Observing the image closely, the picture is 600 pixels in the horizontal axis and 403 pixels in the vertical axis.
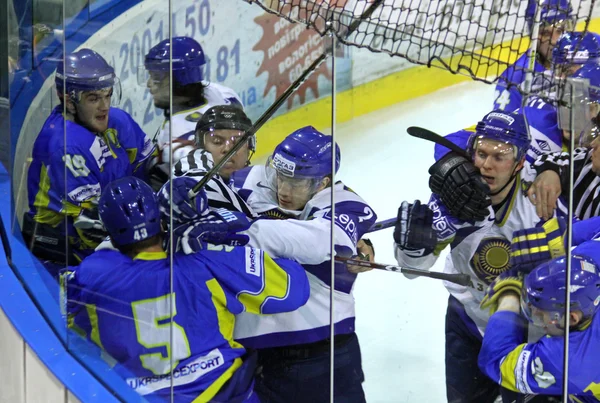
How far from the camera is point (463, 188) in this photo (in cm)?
170

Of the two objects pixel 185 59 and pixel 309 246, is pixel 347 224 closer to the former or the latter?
pixel 309 246

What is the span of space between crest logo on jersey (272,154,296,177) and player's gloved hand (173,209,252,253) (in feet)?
0.50

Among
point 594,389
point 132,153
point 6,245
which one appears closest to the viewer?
point 594,389

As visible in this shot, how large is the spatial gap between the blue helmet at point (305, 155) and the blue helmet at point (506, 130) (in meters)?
0.29

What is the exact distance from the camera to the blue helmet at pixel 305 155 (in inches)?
72.5

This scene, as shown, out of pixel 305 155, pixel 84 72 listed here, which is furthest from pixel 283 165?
pixel 84 72

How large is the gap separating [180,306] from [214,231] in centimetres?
20

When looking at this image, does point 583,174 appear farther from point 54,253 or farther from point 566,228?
point 54,253

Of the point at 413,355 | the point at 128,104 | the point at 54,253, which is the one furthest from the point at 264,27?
the point at 54,253

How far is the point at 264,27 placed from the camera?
1.91 meters

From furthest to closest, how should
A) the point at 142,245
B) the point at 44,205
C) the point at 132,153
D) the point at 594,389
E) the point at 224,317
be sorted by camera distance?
the point at 44,205 < the point at 132,153 < the point at 142,245 < the point at 224,317 < the point at 594,389

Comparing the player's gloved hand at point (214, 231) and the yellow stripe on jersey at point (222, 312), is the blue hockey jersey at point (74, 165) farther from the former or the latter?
the yellow stripe on jersey at point (222, 312)

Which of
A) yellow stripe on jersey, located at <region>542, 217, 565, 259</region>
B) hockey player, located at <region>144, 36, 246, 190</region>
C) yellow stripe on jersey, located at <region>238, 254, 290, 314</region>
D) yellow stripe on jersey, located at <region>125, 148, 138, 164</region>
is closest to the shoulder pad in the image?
hockey player, located at <region>144, 36, 246, 190</region>

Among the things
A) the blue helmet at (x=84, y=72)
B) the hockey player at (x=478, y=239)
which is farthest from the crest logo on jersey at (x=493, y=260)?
the blue helmet at (x=84, y=72)
